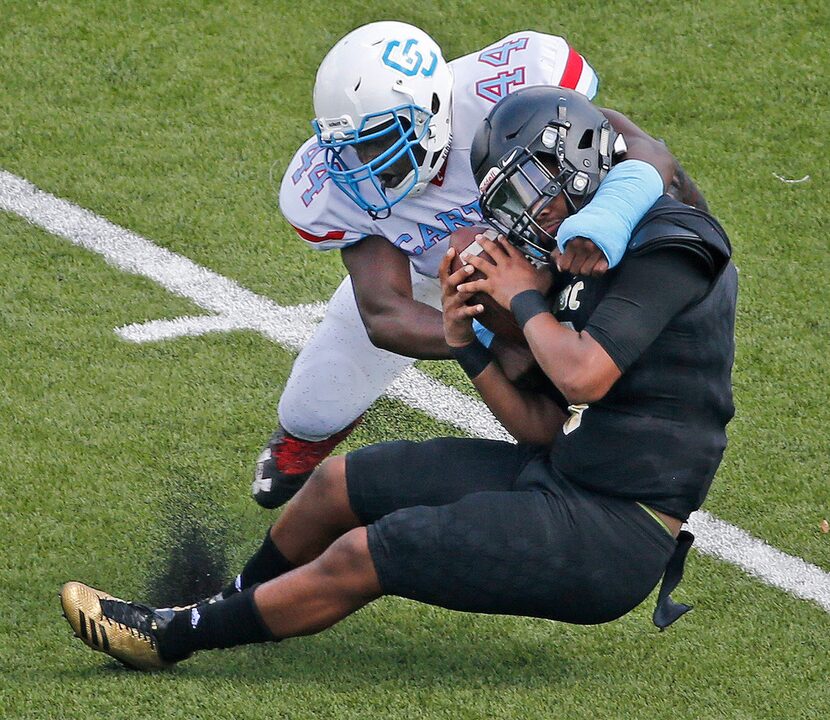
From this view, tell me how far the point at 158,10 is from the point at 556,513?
459cm

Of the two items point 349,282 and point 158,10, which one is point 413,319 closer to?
point 349,282

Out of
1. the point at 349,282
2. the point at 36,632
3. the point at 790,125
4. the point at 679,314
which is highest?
the point at 679,314

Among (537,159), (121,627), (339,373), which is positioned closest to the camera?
(537,159)

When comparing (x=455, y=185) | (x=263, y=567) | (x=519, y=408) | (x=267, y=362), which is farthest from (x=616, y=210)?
(x=267, y=362)

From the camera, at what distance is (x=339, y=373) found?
410 cm

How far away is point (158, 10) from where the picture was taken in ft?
22.2

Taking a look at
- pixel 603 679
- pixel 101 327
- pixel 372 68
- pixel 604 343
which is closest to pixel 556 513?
pixel 604 343

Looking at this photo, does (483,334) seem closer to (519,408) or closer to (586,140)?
(519,408)

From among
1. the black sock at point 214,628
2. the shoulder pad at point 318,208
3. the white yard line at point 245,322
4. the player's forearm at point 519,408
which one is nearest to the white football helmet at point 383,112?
the shoulder pad at point 318,208

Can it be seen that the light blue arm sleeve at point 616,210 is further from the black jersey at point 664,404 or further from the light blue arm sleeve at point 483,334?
the light blue arm sleeve at point 483,334

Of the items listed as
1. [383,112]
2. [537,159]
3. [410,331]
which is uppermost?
[537,159]

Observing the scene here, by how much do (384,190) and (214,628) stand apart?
1.21 meters

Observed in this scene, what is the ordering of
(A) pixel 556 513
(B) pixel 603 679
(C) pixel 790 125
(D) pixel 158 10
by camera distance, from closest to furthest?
1. (A) pixel 556 513
2. (B) pixel 603 679
3. (C) pixel 790 125
4. (D) pixel 158 10

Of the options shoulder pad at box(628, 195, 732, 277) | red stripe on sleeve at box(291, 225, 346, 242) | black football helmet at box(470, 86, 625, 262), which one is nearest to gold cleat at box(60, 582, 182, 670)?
red stripe on sleeve at box(291, 225, 346, 242)
